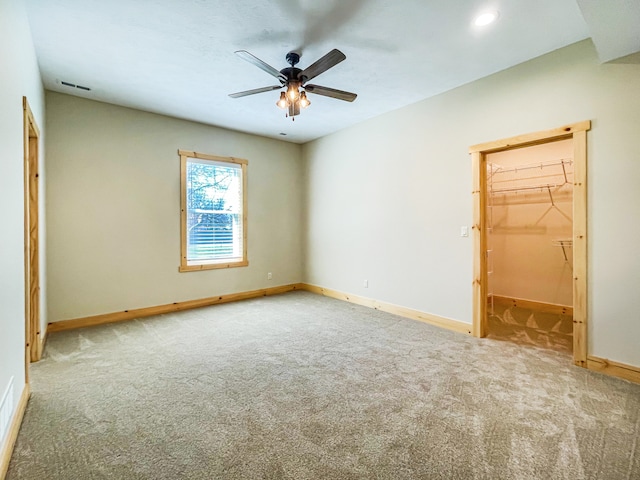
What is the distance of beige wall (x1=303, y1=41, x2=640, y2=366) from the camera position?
256 cm

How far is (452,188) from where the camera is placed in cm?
373

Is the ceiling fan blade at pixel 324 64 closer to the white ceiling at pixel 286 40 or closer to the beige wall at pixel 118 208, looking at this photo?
the white ceiling at pixel 286 40

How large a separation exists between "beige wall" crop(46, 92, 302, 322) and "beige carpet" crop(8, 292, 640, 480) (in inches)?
34.6

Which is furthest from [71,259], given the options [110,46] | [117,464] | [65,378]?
[117,464]

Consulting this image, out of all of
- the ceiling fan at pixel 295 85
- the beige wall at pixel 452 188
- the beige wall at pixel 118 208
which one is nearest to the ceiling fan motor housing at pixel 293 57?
the ceiling fan at pixel 295 85

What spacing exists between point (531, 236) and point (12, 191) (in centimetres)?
599

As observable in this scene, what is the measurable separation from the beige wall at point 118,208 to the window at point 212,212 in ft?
0.39

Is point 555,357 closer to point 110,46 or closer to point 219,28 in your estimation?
point 219,28

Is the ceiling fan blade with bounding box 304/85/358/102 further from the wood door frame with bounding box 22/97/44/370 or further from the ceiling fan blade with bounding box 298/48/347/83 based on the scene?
the wood door frame with bounding box 22/97/44/370

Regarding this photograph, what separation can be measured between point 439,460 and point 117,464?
170cm

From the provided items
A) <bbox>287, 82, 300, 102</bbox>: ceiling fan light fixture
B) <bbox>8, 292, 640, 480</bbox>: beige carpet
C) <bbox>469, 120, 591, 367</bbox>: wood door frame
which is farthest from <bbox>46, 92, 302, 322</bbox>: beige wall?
<bbox>469, 120, 591, 367</bbox>: wood door frame

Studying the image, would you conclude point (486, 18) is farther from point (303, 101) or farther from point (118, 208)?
point (118, 208)

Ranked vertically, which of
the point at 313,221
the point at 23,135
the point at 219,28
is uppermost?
the point at 219,28

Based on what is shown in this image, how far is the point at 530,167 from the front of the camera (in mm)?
4777
